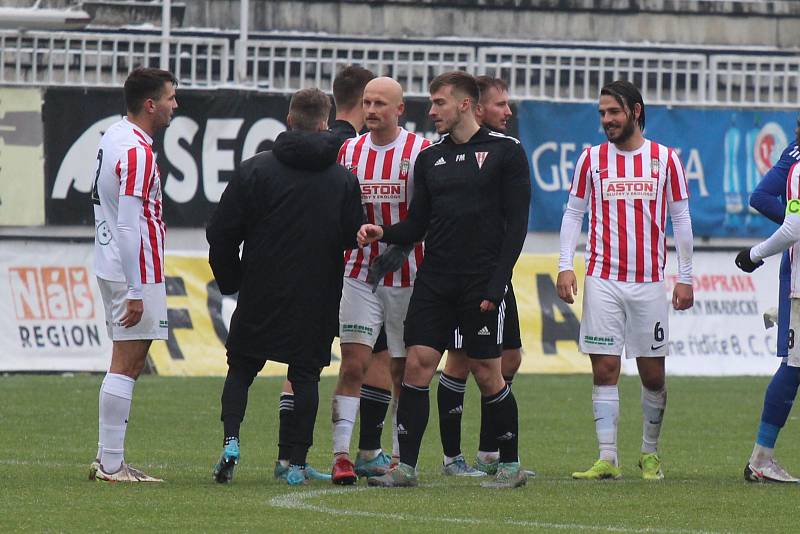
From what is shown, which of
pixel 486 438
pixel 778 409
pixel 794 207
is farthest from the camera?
pixel 486 438

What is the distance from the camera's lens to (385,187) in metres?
9.52

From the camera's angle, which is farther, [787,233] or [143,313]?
[787,233]

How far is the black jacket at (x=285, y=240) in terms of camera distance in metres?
8.95

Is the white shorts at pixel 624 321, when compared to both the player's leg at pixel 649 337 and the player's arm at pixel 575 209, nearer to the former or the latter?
the player's leg at pixel 649 337

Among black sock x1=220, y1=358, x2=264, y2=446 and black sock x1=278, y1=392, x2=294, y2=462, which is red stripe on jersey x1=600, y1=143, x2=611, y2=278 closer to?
black sock x1=278, y1=392, x2=294, y2=462

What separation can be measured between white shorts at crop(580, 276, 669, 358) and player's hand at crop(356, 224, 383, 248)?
1.53m

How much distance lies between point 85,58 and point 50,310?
→ 3524mm

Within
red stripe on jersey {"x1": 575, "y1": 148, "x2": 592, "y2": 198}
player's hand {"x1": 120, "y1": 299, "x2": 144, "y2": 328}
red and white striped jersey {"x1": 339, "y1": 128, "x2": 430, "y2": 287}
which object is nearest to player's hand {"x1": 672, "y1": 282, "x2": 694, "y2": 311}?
red stripe on jersey {"x1": 575, "y1": 148, "x2": 592, "y2": 198}

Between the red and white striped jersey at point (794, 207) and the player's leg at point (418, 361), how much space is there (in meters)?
1.94

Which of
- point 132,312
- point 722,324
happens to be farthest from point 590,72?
point 132,312

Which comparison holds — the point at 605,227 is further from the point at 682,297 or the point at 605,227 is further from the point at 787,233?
the point at 787,233

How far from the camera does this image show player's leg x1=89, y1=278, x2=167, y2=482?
353 inches

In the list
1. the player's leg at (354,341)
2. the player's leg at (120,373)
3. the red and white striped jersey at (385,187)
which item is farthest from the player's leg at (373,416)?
the player's leg at (120,373)

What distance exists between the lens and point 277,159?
356 inches
